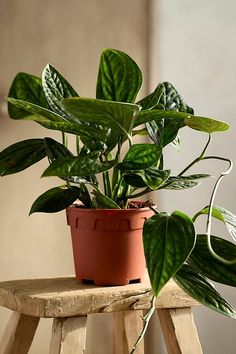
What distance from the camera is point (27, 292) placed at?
131cm

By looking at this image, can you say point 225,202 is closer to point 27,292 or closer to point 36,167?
point 36,167

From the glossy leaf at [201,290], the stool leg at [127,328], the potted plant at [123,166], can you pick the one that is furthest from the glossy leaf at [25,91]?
the stool leg at [127,328]

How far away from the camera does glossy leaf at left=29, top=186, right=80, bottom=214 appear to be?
135 cm

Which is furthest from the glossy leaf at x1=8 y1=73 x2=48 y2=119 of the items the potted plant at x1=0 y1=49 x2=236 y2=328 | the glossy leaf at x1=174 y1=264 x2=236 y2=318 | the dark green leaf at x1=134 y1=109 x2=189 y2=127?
the glossy leaf at x1=174 y1=264 x2=236 y2=318

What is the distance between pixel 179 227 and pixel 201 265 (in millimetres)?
116

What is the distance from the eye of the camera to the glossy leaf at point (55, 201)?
4.43 feet

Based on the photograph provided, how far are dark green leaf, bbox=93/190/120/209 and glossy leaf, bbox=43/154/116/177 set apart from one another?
0.35ft

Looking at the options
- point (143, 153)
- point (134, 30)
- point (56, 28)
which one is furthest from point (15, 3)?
point (143, 153)

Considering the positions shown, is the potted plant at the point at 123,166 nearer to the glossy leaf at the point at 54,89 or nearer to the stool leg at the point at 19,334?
the glossy leaf at the point at 54,89

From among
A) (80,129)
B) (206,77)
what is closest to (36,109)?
(80,129)

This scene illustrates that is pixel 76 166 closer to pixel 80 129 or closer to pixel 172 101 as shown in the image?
pixel 80 129

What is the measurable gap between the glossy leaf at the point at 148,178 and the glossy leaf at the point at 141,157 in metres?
0.02

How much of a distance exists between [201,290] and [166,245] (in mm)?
126

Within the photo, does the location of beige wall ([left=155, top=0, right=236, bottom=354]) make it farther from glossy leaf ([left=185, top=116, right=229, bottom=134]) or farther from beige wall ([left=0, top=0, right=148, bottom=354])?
glossy leaf ([left=185, top=116, right=229, bottom=134])
